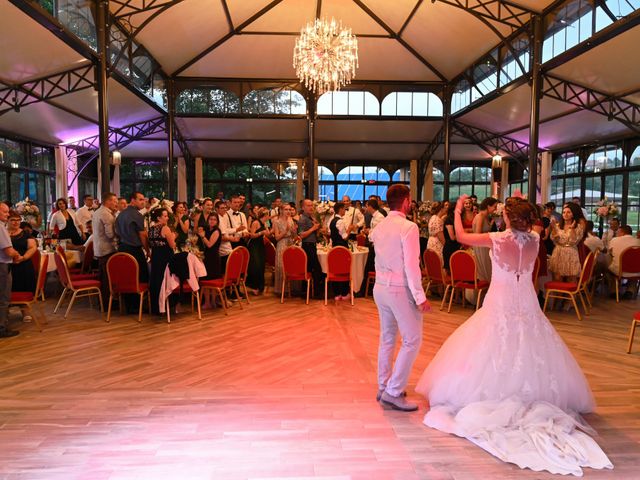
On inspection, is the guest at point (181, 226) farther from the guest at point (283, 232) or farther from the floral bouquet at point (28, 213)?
the floral bouquet at point (28, 213)

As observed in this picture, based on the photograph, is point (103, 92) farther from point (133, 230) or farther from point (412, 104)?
point (412, 104)

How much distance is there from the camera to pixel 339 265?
7.20m

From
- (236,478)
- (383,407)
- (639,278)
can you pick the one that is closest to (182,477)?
(236,478)

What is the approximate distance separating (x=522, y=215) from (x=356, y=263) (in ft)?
15.1

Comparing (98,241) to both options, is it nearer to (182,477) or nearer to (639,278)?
(182,477)

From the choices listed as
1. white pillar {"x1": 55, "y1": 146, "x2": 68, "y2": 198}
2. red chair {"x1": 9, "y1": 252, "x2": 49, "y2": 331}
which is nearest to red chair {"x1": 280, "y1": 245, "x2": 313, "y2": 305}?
red chair {"x1": 9, "y1": 252, "x2": 49, "y2": 331}

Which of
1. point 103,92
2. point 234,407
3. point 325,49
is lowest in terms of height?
point 234,407

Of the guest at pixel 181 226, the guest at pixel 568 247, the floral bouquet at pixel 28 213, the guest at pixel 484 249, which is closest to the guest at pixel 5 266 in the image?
the guest at pixel 181 226

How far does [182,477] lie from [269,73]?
1349cm

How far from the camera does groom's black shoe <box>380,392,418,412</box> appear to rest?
347cm

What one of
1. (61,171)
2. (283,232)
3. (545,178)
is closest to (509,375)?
(283,232)

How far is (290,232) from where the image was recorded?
25.5 feet

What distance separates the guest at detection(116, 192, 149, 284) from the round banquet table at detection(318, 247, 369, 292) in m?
2.59

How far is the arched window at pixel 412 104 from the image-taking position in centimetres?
A: 1534
